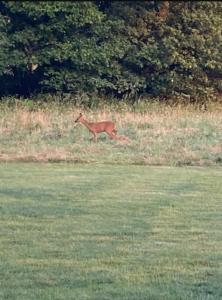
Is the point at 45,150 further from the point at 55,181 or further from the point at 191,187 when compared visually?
the point at 191,187

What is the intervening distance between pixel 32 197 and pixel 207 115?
12.8 metres

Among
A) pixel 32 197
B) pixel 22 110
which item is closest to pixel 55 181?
pixel 32 197

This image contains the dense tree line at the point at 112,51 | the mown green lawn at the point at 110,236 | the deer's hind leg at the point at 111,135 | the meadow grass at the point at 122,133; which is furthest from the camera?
the deer's hind leg at the point at 111,135

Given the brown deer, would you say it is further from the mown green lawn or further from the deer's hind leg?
the mown green lawn

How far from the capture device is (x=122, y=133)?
21031mm

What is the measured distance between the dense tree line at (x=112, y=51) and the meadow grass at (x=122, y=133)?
76cm

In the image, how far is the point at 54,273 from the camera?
20.7 feet

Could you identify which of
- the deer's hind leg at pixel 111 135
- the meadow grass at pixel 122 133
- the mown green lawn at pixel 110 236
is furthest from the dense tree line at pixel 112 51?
the mown green lawn at pixel 110 236

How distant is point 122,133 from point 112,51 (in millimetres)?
3514

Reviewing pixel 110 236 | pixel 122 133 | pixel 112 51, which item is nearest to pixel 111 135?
pixel 122 133

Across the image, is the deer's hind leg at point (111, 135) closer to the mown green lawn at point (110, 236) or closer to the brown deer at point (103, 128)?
the brown deer at point (103, 128)

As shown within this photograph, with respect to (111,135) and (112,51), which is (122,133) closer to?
(111,135)

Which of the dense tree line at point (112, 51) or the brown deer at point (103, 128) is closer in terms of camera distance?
the dense tree line at point (112, 51)

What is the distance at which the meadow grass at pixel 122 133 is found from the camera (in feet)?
57.6
